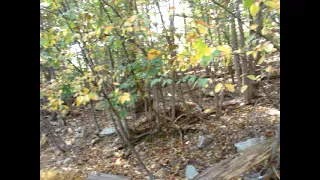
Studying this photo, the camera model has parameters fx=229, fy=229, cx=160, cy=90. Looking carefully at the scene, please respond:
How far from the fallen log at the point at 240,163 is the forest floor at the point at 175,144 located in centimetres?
22

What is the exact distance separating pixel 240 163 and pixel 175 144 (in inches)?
31.5

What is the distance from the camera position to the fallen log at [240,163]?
1274mm

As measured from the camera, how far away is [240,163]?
52.2 inches

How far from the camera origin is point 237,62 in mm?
2170

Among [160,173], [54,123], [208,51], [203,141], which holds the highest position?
[208,51]

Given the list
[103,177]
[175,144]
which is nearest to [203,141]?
[175,144]

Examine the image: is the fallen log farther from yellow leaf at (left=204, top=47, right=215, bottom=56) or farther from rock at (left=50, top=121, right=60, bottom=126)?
rock at (left=50, top=121, right=60, bottom=126)

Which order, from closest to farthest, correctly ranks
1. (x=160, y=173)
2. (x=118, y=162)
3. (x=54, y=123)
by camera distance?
(x=160, y=173) < (x=118, y=162) < (x=54, y=123)

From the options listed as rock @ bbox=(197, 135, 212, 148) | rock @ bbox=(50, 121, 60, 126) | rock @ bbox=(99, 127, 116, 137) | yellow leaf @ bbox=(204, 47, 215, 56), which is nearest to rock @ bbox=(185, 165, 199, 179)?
rock @ bbox=(197, 135, 212, 148)

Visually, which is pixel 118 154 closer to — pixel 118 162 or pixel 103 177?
pixel 118 162

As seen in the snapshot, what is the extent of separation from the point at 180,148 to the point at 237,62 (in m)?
0.97

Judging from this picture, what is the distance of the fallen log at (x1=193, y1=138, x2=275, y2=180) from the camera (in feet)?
4.18
